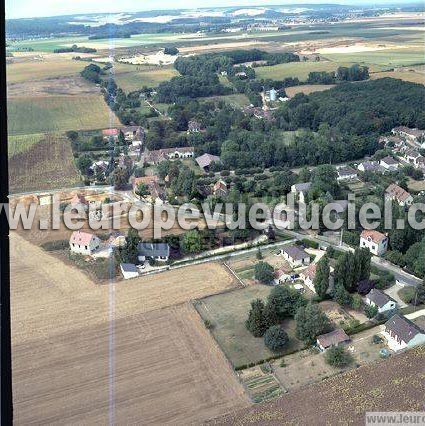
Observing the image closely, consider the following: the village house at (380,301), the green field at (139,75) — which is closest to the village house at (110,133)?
the green field at (139,75)

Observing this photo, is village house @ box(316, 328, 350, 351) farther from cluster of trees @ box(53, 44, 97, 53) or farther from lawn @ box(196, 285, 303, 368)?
cluster of trees @ box(53, 44, 97, 53)

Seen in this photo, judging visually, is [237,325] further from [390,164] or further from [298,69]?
[298,69]

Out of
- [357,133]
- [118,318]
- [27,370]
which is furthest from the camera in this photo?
[357,133]

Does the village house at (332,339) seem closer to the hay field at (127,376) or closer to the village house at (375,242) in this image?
the hay field at (127,376)

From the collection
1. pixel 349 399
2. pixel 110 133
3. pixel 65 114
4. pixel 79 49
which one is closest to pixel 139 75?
pixel 79 49

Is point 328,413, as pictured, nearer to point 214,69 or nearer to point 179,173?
point 179,173

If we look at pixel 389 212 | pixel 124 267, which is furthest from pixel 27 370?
pixel 389 212

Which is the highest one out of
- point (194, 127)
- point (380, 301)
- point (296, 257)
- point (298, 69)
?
point (298, 69)
